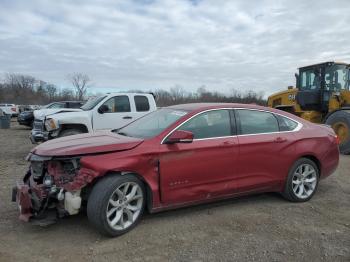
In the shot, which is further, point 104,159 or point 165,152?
point 165,152

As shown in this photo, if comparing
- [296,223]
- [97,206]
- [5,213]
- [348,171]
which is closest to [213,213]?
[296,223]

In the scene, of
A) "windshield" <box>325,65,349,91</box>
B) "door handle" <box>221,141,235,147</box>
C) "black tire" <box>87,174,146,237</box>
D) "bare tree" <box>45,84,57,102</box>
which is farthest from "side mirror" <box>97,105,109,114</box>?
"bare tree" <box>45,84,57,102</box>

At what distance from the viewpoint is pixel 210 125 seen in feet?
16.9

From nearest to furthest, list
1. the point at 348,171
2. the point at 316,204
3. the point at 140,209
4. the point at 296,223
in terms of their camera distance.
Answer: the point at 140,209, the point at 296,223, the point at 316,204, the point at 348,171

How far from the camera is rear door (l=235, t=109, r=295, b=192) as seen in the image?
209 inches

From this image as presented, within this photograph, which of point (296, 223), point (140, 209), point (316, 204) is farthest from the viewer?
point (316, 204)

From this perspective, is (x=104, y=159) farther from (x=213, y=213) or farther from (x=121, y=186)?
(x=213, y=213)

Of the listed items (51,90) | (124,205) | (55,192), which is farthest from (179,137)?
(51,90)

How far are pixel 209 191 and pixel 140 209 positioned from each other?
1012 millimetres

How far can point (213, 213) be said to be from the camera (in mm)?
5184

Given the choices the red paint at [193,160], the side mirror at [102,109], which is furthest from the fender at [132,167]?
the side mirror at [102,109]

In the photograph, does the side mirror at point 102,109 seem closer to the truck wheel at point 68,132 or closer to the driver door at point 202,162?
the truck wheel at point 68,132

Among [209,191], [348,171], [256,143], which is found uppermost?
[256,143]

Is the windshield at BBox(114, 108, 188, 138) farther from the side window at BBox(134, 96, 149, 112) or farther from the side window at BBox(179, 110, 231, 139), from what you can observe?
the side window at BBox(134, 96, 149, 112)
